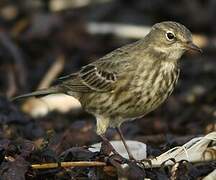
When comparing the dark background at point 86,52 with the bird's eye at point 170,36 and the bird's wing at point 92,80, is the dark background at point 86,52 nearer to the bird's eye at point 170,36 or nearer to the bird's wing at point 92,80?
the bird's wing at point 92,80

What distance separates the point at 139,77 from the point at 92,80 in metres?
0.92

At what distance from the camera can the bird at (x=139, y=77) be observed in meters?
7.86

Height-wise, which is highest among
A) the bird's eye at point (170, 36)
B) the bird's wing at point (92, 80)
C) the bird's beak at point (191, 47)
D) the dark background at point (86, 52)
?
the bird's eye at point (170, 36)

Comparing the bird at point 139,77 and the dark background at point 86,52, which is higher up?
the bird at point 139,77

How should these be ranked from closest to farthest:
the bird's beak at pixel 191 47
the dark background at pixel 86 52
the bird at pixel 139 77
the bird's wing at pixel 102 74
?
the bird's beak at pixel 191 47
the bird at pixel 139 77
the bird's wing at pixel 102 74
the dark background at pixel 86 52

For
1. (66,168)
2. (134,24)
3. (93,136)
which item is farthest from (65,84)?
(134,24)

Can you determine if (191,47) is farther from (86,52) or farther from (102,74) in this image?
(86,52)

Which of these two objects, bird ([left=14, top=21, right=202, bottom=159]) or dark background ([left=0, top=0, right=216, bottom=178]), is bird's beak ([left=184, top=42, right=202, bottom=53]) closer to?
bird ([left=14, top=21, right=202, bottom=159])

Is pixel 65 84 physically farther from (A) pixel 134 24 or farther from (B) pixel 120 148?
(A) pixel 134 24

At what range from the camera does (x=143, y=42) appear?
8297 millimetres

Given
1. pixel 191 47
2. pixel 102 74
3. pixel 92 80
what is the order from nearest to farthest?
pixel 191 47 → pixel 102 74 → pixel 92 80

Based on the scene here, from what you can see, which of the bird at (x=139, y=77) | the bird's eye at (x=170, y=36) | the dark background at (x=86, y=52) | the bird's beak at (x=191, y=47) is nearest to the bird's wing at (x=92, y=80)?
the bird at (x=139, y=77)

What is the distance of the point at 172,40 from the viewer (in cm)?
792

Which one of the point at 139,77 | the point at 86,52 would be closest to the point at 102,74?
the point at 139,77
